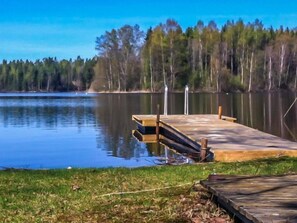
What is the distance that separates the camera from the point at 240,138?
15086 millimetres

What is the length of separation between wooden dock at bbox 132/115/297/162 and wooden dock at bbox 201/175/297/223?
5296mm

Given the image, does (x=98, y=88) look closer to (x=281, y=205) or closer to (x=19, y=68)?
(x=19, y=68)

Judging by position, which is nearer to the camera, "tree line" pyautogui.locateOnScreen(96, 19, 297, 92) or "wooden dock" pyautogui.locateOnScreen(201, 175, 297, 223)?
"wooden dock" pyautogui.locateOnScreen(201, 175, 297, 223)

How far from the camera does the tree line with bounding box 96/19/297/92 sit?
81188mm

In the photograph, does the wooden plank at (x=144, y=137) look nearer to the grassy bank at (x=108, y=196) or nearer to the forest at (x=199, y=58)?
the grassy bank at (x=108, y=196)

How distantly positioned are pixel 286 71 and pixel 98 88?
1305 inches

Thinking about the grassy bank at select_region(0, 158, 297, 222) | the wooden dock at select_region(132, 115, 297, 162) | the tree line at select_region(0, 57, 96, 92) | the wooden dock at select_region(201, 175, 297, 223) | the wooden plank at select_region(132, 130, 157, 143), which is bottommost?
the wooden plank at select_region(132, 130, 157, 143)

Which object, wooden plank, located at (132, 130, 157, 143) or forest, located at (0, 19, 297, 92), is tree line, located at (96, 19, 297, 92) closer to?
forest, located at (0, 19, 297, 92)

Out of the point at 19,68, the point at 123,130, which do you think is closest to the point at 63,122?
the point at 123,130

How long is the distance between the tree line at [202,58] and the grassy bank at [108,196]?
7151 centimetres

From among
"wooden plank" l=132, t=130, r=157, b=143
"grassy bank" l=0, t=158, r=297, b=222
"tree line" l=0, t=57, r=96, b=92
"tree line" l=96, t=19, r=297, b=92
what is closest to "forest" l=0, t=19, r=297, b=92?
"tree line" l=96, t=19, r=297, b=92

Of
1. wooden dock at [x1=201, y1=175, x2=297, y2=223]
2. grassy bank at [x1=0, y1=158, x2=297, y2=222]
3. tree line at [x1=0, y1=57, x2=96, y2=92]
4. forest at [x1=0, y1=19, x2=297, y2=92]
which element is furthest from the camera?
tree line at [x1=0, y1=57, x2=96, y2=92]

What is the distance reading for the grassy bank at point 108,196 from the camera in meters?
5.37

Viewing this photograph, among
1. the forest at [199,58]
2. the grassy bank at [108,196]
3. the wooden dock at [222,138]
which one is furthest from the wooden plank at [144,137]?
the forest at [199,58]
